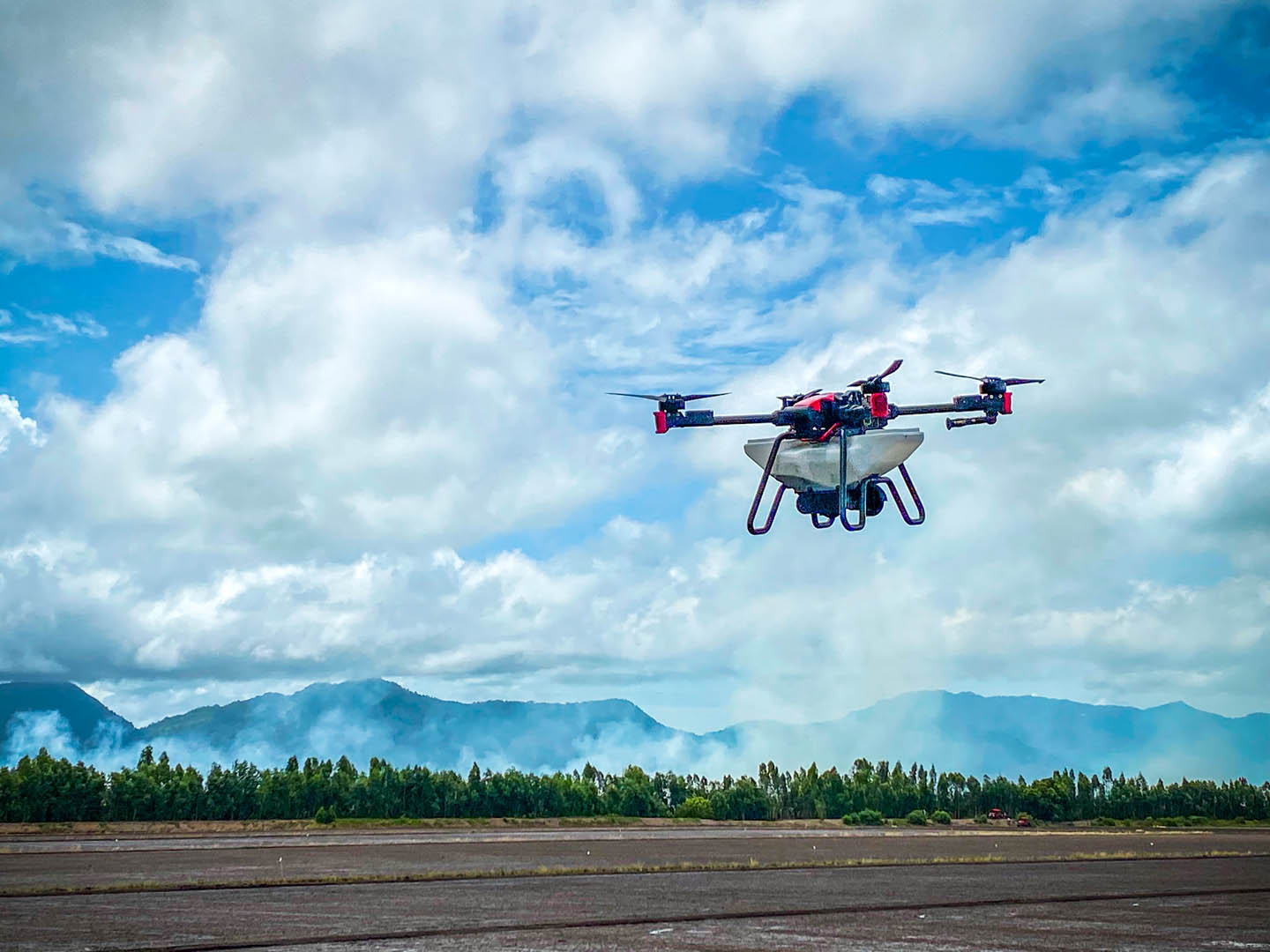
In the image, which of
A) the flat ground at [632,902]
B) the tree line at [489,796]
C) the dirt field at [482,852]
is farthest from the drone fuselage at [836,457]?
the tree line at [489,796]

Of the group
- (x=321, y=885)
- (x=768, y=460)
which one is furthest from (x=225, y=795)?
(x=768, y=460)

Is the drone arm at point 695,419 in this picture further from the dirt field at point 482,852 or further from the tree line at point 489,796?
the tree line at point 489,796

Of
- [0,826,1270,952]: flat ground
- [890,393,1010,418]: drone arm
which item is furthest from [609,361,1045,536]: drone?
[0,826,1270,952]: flat ground

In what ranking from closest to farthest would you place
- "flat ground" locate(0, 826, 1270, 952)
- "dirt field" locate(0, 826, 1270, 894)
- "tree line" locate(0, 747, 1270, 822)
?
"flat ground" locate(0, 826, 1270, 952), "dirt field" locate(0, 826, 1270, 894), "tree line" locate(0, 747, 1270, 822)

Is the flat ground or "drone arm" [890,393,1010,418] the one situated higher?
"drone arm" [890,393,1010,418]

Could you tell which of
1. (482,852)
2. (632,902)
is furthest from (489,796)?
(632,902)

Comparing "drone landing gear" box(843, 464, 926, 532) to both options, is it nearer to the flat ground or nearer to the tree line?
the flat ground
